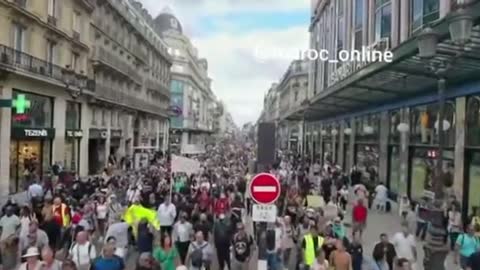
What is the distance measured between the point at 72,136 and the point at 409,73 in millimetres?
24440

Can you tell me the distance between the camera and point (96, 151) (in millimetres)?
44844

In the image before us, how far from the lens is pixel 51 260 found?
25.5ft

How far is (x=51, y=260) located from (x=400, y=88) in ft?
60.9

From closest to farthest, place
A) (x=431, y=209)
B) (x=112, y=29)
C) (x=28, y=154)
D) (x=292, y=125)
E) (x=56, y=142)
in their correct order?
(x=431, y=209) → (x=28, y=154) → (x=56, y=142) → (x=112, y=29) → (x=292, y=125)

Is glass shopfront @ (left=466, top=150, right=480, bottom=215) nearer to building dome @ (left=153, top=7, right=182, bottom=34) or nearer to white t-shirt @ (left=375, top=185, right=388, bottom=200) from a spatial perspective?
white t-shirt @ (left=375, top=185, right=388, bottom=200)

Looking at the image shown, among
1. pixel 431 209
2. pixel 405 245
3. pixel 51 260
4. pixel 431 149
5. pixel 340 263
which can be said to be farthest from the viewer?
pixel 431 149

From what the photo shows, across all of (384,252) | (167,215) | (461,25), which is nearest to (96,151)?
(167,215)

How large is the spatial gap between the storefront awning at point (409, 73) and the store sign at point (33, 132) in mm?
14585

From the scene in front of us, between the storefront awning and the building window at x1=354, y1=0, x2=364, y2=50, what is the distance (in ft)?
28.8

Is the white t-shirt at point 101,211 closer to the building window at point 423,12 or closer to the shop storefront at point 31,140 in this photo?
the shop storefront at point 31,140

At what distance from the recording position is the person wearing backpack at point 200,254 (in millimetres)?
10438

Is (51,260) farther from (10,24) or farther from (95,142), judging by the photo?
(95,142)

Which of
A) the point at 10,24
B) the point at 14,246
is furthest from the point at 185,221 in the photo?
the point at 10,24

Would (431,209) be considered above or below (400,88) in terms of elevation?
below
